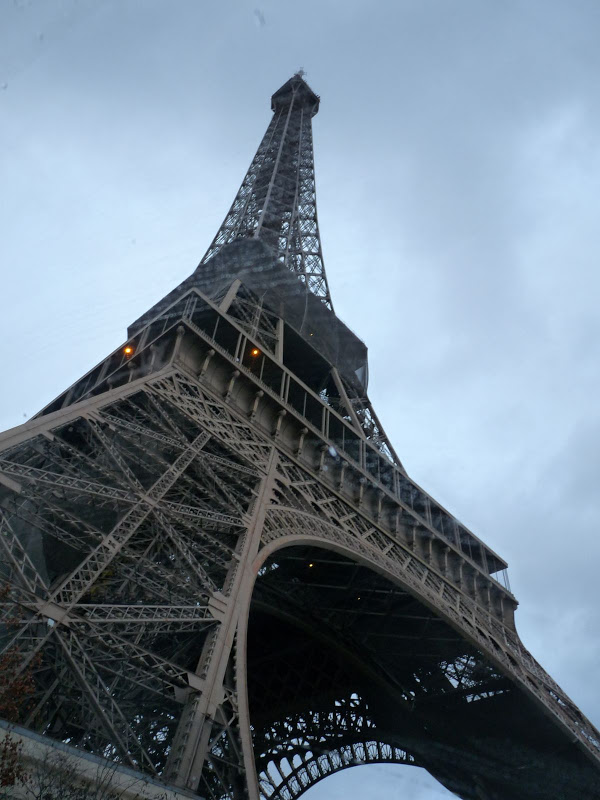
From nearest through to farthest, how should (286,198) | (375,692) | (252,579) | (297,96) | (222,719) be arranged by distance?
1. (222,719)
2. (252,579)
3. (375,692)
4. (286,198)
5. (297,96)

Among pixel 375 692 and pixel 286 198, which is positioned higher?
pixel 286 198

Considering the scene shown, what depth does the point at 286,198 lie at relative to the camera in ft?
142

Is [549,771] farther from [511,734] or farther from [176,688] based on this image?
[176,688]

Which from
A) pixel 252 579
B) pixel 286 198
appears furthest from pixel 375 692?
pixel 286 198

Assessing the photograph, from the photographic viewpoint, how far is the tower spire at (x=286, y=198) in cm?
3741

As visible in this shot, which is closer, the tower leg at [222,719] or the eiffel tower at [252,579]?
the tower leg at [222,719]

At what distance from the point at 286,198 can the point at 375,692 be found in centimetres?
2897

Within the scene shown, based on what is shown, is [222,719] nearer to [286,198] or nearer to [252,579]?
[252,579]

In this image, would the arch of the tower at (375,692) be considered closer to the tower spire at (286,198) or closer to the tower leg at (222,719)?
the tower leg at (222,719)

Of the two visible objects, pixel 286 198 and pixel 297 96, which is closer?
pixel 286 198

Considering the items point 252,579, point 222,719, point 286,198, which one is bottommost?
Result: point 222,719

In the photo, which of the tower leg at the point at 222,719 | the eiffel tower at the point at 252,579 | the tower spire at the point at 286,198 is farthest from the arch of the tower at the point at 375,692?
the tower spire at the point at 286,198

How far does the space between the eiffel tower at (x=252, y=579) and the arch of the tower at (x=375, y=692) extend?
8 centimetres

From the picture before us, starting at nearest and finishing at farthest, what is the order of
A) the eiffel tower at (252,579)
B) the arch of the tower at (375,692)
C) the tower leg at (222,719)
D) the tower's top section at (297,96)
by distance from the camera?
the tower leg at (222,719)
the eiffel tower at (252,579)
the arch of the tower at (375,692)
the tower's top section at (297,96)
